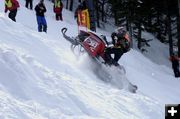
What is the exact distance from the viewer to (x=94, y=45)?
12.0 metres

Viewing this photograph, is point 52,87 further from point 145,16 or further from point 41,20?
point 145,16

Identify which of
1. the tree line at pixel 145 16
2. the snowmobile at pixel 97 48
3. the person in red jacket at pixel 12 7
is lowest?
the tree line at pixel 145 16

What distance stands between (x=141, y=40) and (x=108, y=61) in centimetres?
1996

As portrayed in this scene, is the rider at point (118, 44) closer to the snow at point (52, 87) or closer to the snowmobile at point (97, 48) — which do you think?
the snowmobile at point (97, 48)

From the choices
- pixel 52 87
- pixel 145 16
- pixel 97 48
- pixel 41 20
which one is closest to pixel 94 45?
pixel 97 48

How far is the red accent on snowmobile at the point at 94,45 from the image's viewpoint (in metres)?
12.0

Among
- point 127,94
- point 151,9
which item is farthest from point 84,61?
point 151,9

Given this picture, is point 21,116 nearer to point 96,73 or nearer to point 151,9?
point 96,73

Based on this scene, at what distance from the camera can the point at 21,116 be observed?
22.4 ft

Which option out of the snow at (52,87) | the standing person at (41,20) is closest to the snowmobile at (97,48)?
the snow at (52,87)

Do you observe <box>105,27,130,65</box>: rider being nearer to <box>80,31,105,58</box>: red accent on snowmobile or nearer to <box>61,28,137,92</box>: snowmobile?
<box>61,28,137,92</box>: snowmobile

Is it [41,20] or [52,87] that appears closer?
[52,87]

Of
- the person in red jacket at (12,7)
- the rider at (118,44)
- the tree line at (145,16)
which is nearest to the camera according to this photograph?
the rider at (118,44)

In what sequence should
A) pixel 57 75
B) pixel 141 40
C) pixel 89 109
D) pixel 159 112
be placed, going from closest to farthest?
pixel 89 109
pixel 57 75
pixel 159 112
pixel 141 40
